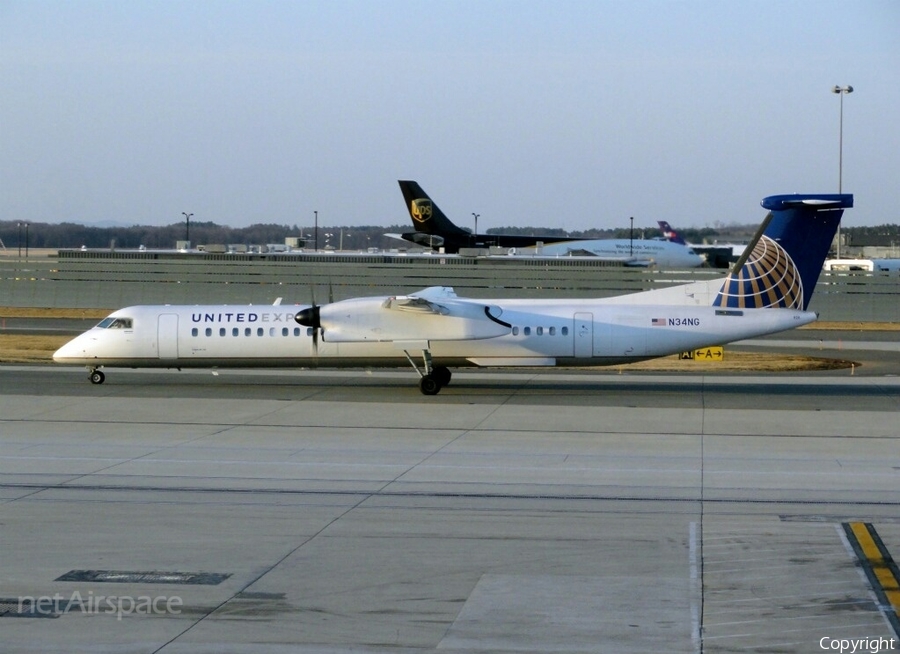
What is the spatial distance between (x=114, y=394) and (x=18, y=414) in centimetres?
407

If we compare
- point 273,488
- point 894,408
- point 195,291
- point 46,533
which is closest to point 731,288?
point 894,408

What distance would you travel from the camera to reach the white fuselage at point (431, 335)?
27.4m

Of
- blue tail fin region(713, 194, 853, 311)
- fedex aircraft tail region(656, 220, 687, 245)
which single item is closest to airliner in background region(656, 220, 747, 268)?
fedex aircraft tail region(656, 220, 687, 245)

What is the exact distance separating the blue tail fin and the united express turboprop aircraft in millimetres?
27

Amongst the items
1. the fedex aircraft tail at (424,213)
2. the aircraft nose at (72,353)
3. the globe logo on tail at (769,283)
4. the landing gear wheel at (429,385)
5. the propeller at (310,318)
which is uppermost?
the fedex aircraft tail at (424,213)

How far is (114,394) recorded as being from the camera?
27812mm

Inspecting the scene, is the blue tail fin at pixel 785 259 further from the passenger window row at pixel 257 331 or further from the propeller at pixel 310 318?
the passenger window row at pixel 257 331

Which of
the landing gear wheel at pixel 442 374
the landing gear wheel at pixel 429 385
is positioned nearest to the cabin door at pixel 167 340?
the landing gear wheel at pixel 429 385

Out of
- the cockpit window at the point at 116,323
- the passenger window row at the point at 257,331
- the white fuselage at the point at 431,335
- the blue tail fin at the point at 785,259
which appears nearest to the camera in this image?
the blue tail fin at the point at 785,259

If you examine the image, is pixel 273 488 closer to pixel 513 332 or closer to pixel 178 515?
pixel 178 515

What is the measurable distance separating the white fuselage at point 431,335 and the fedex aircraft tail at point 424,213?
42.1 m

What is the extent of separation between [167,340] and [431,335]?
7762mm

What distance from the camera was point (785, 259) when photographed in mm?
27094

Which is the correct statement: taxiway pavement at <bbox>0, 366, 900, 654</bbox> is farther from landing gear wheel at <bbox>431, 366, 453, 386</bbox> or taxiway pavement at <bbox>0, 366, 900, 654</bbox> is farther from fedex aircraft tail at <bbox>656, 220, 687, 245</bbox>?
fedex aircraft tail at <bbox>656, 220, 687, 245</bbox>
